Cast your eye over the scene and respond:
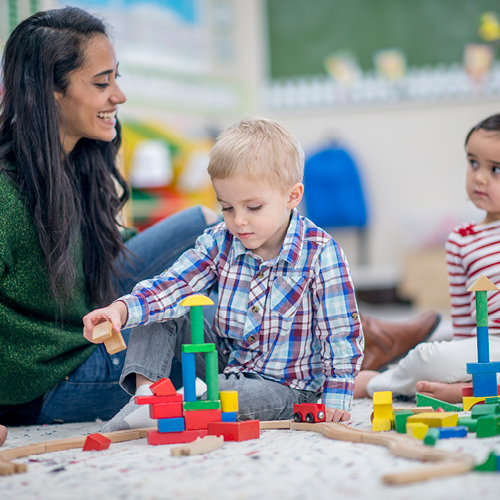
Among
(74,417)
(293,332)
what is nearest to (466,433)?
(293,332)

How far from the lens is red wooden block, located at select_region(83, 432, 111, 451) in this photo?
0.90 metres

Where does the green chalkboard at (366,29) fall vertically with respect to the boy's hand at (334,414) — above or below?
above

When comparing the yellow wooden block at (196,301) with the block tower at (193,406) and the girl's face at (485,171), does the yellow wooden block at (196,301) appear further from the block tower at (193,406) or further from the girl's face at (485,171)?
the girl's face at (485,171)

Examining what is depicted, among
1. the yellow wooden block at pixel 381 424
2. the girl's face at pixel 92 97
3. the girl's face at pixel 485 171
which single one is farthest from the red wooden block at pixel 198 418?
the girl's face at pixel 485 171

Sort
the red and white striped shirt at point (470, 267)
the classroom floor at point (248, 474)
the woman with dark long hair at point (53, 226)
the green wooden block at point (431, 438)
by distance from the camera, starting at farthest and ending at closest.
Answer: the red and white striped shirt at point (470, 267) < the woman with dark long hair at point (53, 226) < the green wooden block at point (431, 438) < the classroom floor at point (248, 474)

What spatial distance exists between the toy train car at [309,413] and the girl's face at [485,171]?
23.6 inches

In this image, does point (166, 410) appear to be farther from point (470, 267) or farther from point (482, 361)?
point (470, 267)

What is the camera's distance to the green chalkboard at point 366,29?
3.92 metres

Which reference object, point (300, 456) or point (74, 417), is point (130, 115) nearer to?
point (74, 417)

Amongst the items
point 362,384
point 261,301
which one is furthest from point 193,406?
point 362,384

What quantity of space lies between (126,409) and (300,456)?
0.32 metres

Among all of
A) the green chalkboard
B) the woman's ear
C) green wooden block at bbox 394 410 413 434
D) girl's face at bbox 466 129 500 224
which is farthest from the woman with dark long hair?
the green chalkboard

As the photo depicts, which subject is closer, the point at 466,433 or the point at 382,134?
the point at 466,433

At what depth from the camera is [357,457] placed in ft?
2.61
